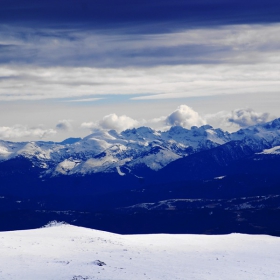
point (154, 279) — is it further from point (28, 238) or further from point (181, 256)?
point (28, 238)

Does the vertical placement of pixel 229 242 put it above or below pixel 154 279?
above

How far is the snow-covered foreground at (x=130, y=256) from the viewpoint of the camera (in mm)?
78875

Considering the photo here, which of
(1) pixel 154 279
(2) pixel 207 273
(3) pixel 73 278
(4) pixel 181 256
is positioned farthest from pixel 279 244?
(3) pixel 73 278

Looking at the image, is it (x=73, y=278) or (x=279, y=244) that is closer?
(x=73, y=278)

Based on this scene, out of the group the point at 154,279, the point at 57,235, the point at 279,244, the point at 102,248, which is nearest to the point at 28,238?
the point at 57,235

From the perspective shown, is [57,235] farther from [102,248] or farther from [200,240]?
[200,240]

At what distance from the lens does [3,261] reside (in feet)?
276

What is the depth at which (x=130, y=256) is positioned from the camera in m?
90.4

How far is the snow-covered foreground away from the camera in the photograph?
78875 mm

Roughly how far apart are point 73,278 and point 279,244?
2083 inches

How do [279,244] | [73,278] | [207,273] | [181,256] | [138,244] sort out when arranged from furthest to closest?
[279,244]
[138,244]
[181,256]
[207,273]
[73,278]

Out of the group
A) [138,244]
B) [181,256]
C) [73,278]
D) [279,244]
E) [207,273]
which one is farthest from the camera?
[279,244]

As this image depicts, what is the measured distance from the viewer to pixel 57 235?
11131 centimetres

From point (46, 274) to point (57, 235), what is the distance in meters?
34.5
